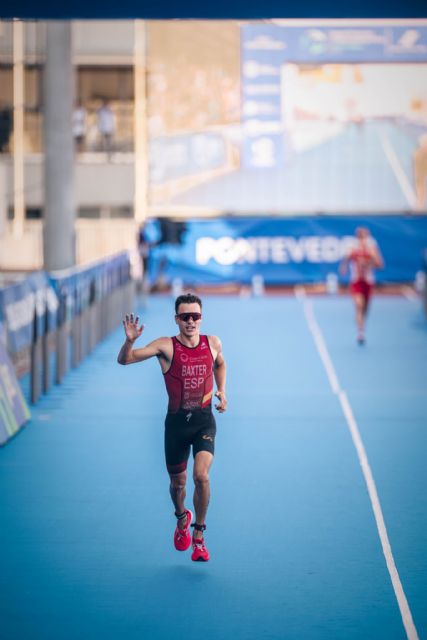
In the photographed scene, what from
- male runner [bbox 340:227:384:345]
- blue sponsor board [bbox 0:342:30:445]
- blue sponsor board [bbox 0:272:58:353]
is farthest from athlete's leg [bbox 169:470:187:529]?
male runner [bbox 340:227:384:345]

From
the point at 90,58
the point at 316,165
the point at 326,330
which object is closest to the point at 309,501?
the point at 326,330

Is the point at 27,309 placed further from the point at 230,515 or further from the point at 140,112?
the point at 140,112

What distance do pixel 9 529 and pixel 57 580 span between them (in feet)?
4.86

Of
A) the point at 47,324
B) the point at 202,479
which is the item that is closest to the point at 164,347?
the point at 202,479

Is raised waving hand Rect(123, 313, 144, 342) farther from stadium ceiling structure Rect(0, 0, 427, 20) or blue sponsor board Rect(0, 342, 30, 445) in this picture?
blue sponsor board Rect(0, 342, 30, 445)

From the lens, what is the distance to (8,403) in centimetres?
1378

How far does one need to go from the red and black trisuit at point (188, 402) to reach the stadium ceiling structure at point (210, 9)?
4.10 m

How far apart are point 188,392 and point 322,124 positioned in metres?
27.3

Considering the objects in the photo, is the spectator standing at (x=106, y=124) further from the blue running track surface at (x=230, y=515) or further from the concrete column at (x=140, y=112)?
the blue running track surface at (x=230, y=515)

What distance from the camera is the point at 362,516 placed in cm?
1044

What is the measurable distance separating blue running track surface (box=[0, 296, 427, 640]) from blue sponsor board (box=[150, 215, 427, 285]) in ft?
47.2

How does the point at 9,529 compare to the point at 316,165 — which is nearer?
the point at 9,529

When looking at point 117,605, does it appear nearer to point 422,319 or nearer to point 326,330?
point 326,330

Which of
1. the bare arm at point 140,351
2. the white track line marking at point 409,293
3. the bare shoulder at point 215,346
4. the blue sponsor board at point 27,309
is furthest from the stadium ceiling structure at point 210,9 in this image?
the white track line marking at point 409,293
